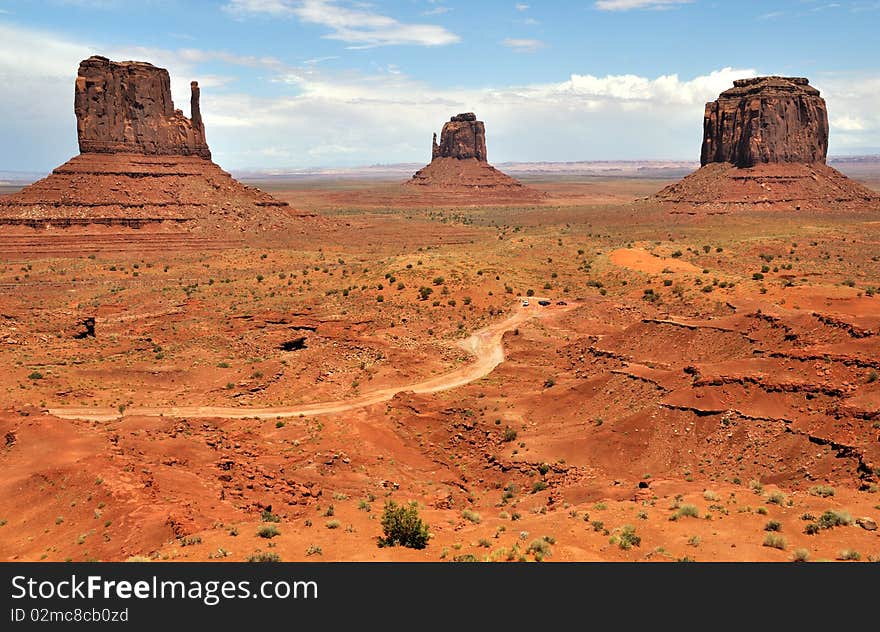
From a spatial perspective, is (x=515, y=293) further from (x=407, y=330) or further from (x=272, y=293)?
(x=272, y=293)

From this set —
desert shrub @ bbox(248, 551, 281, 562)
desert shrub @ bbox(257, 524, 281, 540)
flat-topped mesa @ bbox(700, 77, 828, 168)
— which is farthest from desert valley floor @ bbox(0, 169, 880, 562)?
flat-topped mesa @ bbox(700, 77, 828, 168)

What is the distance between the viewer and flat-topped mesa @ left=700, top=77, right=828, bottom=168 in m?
120

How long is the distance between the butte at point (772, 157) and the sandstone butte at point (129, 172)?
79653 mm

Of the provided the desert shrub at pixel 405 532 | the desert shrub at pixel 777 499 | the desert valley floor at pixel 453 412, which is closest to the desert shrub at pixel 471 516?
the desert valley floor at pixel 453 412

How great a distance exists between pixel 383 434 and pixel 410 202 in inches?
6247

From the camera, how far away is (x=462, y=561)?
14.5m

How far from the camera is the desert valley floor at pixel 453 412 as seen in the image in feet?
55.3

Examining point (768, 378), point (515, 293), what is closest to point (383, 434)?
point (768, 378)

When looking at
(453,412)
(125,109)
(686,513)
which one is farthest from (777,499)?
(125,109)

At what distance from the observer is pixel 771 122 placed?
391 ft

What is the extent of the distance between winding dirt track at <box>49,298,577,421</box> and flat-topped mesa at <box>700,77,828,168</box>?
99.4 m

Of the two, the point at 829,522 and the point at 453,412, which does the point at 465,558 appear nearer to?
the point at 829,522

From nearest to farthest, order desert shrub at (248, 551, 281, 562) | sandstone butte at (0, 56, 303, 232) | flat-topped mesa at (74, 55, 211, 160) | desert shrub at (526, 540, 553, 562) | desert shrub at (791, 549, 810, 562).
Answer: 1. desert shrub at (791, 549, 810, 562)
2. desert shrub at (526, 540, 553, 562)
3. desert shrub at (248, 551, 281, 562)
4. sandstone butte at (0, 56, 303, 232)
5. flat-topped mesa at (74, 55, 211, 160)

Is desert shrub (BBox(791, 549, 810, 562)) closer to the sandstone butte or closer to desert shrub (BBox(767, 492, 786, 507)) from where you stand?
desert shrub (BBox(767, 492, 786, 507))
